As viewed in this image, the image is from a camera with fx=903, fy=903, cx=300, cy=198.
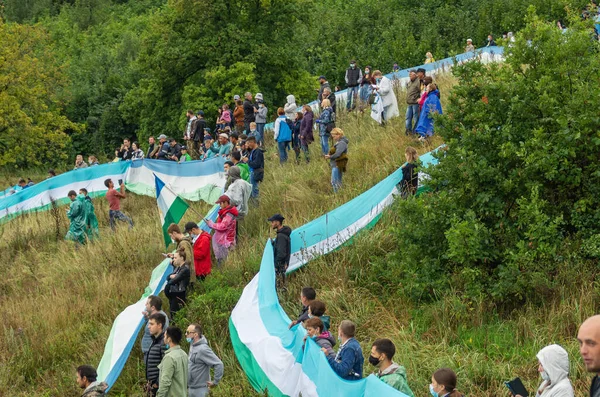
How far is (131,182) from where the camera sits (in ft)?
82.2

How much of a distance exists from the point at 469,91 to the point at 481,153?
3.18 feet

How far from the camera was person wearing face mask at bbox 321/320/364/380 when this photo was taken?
877cm

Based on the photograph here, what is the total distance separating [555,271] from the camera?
1159 centimetres

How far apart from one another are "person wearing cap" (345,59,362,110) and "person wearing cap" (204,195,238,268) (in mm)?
11517

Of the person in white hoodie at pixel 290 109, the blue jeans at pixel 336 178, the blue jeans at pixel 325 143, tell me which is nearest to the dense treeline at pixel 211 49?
the person in white hoodie at pixel 290 109

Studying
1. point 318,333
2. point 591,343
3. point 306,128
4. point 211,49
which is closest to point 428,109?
point 306,128

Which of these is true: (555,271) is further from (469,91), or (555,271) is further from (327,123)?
(327,123)

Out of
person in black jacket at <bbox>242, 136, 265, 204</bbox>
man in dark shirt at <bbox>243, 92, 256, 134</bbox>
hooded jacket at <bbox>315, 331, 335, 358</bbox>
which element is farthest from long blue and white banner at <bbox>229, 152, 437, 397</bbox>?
man in dark shirt at <bbox>243, 92, 256, 134</bbox>

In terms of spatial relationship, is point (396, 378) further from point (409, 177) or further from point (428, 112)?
point (428, 112)

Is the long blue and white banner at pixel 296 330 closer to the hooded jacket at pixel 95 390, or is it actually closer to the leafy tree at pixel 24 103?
the hooded jacket at pixel 95 390

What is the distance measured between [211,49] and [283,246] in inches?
1015

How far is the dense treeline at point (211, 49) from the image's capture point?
3794cm

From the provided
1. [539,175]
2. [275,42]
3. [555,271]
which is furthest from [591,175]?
[275,42]

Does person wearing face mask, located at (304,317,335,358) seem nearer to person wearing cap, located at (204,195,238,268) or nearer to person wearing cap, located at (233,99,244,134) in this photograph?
person wearing cap, located at (204,195,238,268)
